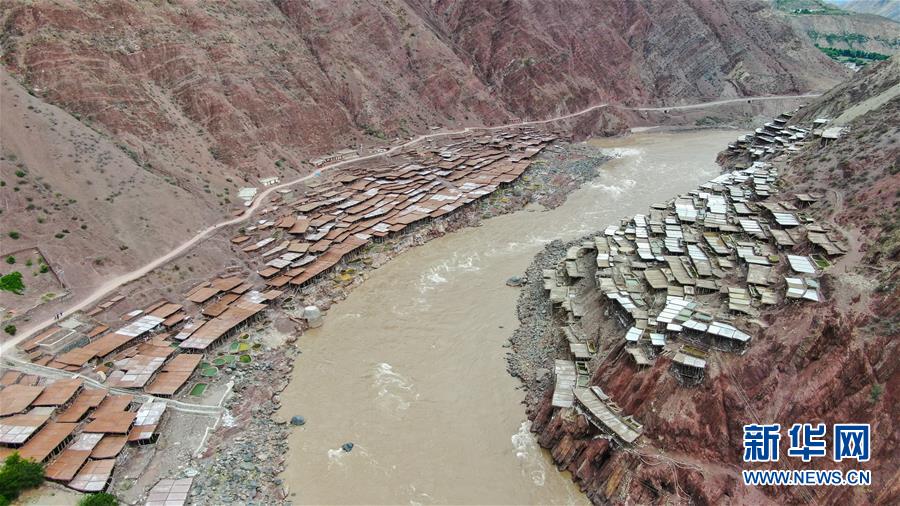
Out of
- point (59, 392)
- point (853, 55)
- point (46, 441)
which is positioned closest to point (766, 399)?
point (46, 441)

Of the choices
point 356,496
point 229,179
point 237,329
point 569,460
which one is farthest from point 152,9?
point 569,460

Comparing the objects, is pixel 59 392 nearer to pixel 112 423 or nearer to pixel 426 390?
pixel 112 423

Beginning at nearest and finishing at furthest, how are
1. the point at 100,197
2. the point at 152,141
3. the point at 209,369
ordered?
the point at 209,369, the point at 100,197, the point at 152,141

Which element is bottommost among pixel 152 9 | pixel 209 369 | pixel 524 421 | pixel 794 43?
pixel 524 421

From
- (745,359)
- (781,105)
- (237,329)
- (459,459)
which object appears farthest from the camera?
(781,105)

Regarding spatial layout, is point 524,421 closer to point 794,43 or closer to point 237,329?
point 237,329

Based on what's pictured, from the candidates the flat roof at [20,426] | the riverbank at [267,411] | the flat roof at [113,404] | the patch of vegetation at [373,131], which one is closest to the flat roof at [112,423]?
the flat roof at [113,404]
